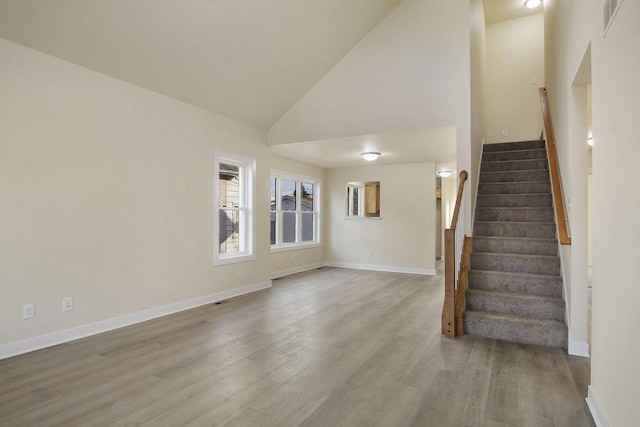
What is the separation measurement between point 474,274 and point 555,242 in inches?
37.4

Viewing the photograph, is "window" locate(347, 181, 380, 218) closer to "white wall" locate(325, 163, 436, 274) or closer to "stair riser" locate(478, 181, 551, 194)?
"white wall" locate(325, 163, 436, 274)

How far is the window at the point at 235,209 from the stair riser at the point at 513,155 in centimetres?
373

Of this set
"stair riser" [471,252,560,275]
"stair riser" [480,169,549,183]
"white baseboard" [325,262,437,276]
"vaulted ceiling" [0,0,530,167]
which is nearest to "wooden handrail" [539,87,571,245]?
"stair riser" [471,252,560,275]

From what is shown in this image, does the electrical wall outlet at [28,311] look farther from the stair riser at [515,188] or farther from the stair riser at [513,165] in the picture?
the stair riser at [513,165]

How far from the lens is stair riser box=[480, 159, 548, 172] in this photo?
17.1 ft

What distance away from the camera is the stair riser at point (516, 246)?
3.96 meters

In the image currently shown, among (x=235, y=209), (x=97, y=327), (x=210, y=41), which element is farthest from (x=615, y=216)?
(x=235, y=209)

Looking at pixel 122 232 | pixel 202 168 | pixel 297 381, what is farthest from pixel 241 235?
pixel 297 381

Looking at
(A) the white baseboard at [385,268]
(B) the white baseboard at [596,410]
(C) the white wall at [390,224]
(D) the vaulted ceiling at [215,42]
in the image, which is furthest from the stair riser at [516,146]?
(B) the white baseboard at [596,410]

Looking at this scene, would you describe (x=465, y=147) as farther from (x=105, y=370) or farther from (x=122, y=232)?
(x=105, y=370)

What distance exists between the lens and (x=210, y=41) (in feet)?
12.5

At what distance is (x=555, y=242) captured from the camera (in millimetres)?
3934

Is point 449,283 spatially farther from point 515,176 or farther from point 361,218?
point 361,218

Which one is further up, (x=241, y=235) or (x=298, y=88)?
(x=298, y=88)
